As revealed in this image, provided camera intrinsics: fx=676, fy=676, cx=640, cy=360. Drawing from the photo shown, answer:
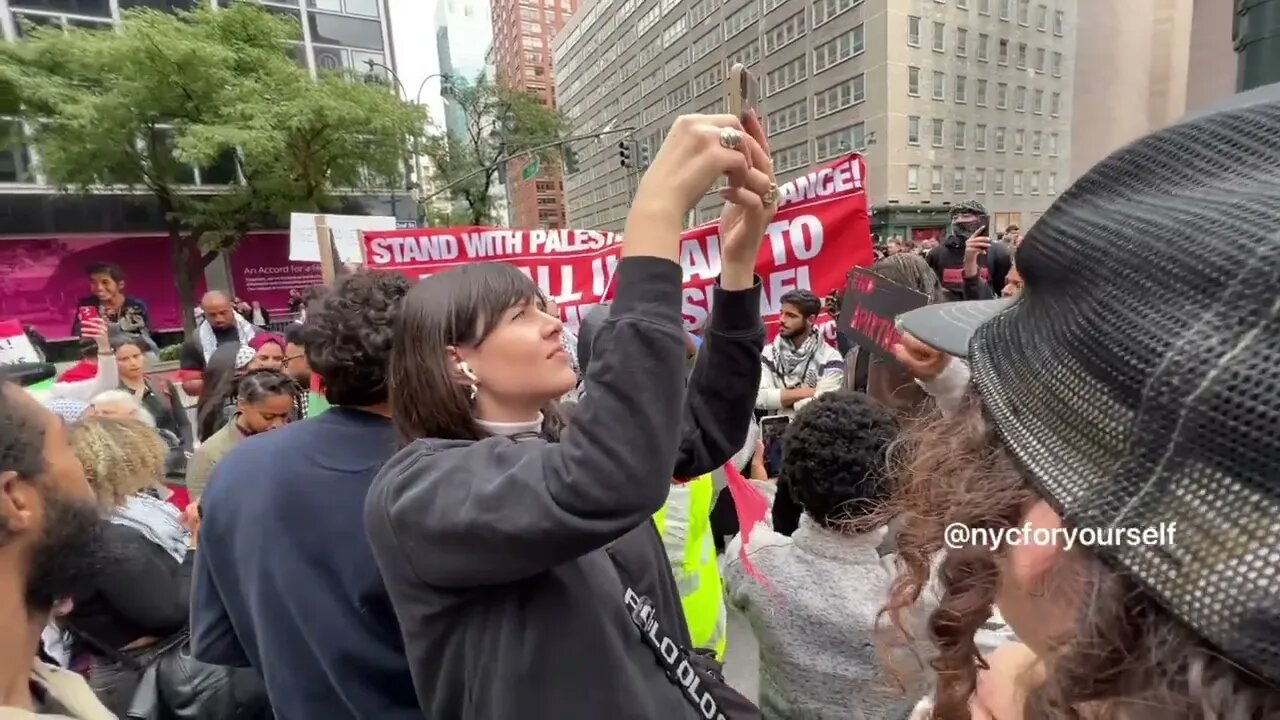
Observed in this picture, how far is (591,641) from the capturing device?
1.07 meters

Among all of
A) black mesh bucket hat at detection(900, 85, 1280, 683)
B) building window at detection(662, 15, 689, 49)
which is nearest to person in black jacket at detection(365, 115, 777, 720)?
black mesh bucket hat at detection(900, 85, 1280, 683)

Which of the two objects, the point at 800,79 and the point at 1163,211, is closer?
the point at 1163,211

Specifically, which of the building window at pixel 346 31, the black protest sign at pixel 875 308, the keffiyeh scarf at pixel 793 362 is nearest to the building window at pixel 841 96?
the building window at pixel 346 31

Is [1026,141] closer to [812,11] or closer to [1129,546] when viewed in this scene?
[812,11]

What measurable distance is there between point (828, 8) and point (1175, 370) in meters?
45.1

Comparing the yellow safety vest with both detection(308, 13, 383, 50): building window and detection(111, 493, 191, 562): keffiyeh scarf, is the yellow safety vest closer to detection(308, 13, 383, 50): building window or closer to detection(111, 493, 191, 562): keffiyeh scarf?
detection(111, 493, 191, 562): keffiyeh scarf

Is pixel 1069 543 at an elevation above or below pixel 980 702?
above

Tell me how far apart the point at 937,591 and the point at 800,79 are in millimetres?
46476

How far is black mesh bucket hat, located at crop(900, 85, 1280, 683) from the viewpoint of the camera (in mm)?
386

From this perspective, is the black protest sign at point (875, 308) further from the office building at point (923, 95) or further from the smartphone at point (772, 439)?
the office building at point (923, 95)

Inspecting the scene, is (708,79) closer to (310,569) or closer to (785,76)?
(785,76)

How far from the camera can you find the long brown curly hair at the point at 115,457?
6.98 ft

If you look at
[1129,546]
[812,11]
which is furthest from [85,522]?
[812,11]

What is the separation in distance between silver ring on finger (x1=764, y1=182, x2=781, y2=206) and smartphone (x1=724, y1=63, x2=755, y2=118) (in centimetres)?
14
